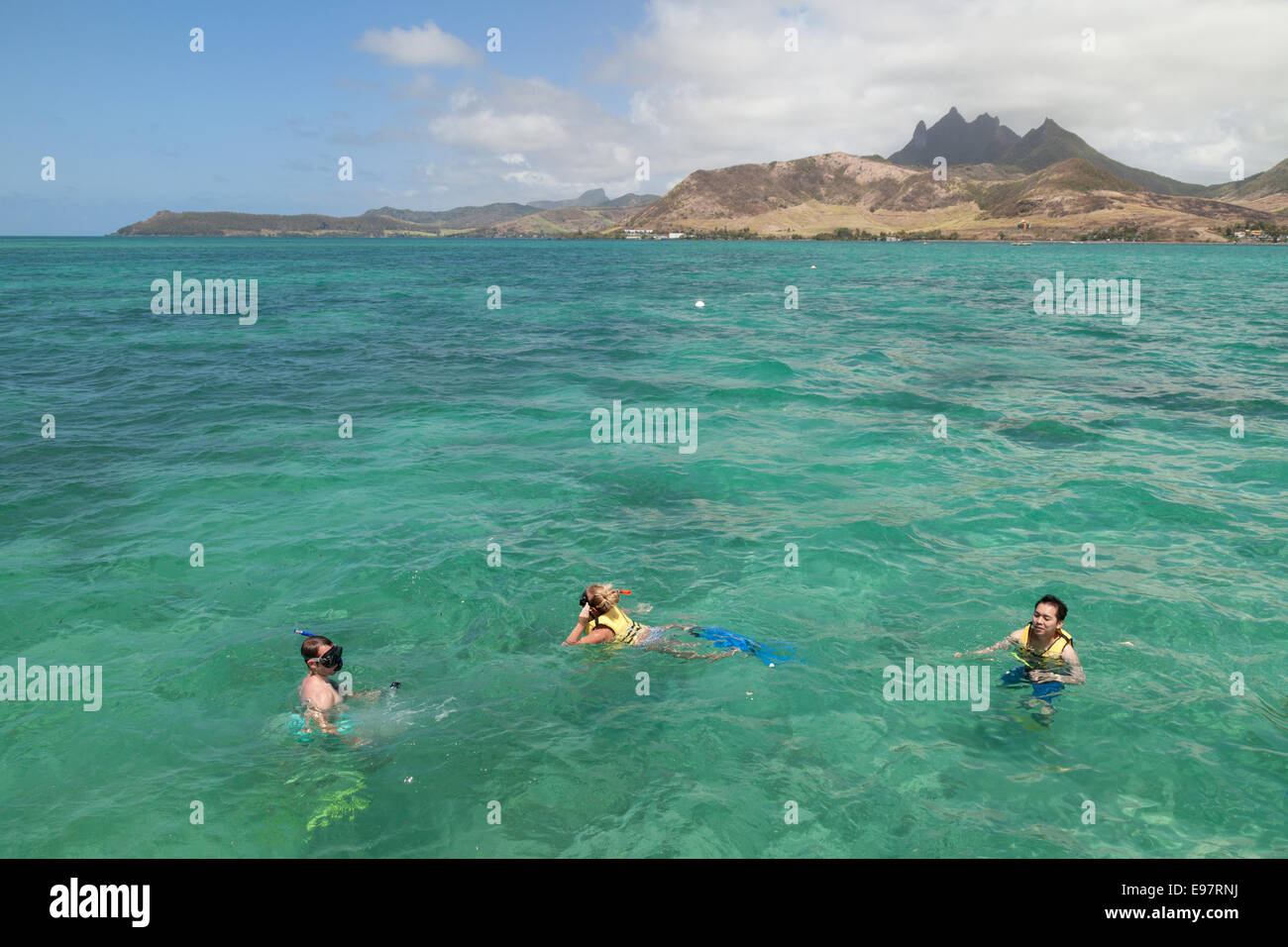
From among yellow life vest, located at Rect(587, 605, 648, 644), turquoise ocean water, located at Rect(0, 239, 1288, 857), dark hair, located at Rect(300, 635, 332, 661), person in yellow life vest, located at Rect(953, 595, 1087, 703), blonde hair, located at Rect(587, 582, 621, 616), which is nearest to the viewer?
turquoise ocean water, located at Rect(0, 239, 1288, 857)

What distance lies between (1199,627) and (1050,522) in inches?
166

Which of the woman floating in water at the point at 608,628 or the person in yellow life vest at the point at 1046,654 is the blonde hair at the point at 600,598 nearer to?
the woman floating in water at the point at 608,628

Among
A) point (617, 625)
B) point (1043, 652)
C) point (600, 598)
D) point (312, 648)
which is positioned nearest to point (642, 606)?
point (617, 625)

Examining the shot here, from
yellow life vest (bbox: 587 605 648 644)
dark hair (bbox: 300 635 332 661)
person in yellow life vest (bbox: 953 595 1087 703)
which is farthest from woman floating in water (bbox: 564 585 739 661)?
person in yellow life vest (bbox: 953 595 1087 703)

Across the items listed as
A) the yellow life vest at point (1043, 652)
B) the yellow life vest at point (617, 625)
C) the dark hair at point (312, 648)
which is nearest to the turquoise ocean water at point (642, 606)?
the yellow life vest at point (617, 625)

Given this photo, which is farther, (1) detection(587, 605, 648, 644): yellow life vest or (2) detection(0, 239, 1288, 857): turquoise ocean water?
(1) detection(587, 605, 648, 644): yellow life vest

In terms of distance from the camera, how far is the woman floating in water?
1091cm

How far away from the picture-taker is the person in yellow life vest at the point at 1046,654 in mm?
9672

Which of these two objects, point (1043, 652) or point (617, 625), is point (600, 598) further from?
point (1043, 652)

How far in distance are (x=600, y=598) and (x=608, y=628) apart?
1.64 feet

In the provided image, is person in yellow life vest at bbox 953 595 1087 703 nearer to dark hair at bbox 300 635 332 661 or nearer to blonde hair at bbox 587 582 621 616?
blonde hair at bbox 587 582 621 616

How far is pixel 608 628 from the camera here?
36.0 feet

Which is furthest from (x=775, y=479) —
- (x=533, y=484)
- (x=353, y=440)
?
(x=353, y=440)

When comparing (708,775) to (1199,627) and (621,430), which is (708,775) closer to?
(1199,627)
